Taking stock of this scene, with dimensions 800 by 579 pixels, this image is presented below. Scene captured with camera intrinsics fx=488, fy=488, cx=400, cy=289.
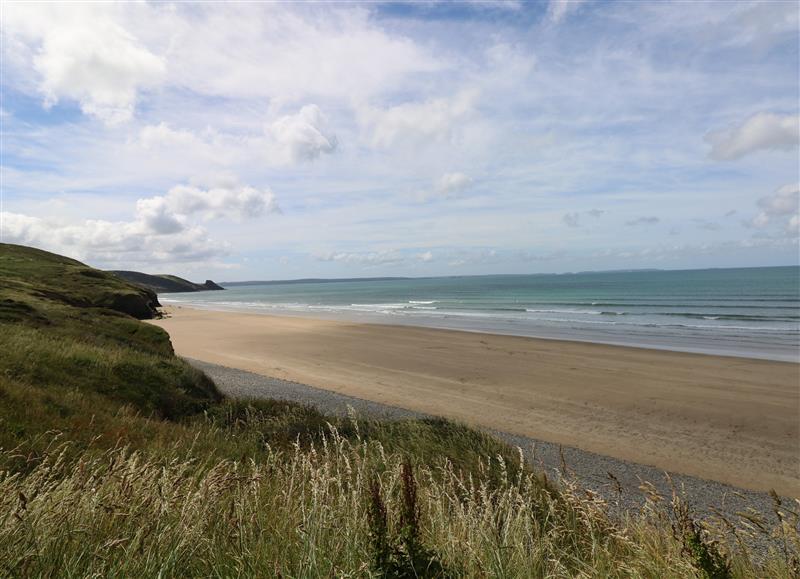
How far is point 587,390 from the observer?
643 inches

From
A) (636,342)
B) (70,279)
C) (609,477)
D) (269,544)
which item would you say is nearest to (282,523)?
(269,544)

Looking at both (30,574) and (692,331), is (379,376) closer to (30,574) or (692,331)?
(30,574)

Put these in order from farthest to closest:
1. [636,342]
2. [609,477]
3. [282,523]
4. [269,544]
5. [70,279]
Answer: [70,279] → [636,342] → [609,477] → [282,523] → [269,544]

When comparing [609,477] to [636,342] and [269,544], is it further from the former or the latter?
[636,342]

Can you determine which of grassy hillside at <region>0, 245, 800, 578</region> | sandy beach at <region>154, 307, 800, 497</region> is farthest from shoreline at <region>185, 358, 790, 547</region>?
grassy hillside at <region>0, 245, 800, 578</region>

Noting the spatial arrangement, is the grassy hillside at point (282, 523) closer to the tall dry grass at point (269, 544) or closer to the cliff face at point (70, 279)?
the tall dry grass at point (269, 544)

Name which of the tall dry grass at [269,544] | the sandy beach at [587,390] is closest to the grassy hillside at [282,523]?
the tall dry grass at [269,544]

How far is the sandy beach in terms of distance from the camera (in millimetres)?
10711

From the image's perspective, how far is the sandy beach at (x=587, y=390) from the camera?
422 inches

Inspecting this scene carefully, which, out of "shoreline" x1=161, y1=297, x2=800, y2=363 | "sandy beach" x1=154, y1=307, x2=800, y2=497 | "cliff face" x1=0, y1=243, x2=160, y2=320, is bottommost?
"sandy beach" x1=154, y1=307, x2=800, y2=497

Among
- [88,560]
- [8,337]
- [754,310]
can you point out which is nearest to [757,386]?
[88,560]

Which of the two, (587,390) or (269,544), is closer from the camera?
(269,544)

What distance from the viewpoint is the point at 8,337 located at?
9891 mm

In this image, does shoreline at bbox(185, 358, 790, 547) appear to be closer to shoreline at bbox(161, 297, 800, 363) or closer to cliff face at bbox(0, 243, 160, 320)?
shoreline at bbox(161, 297, 800, 363)
